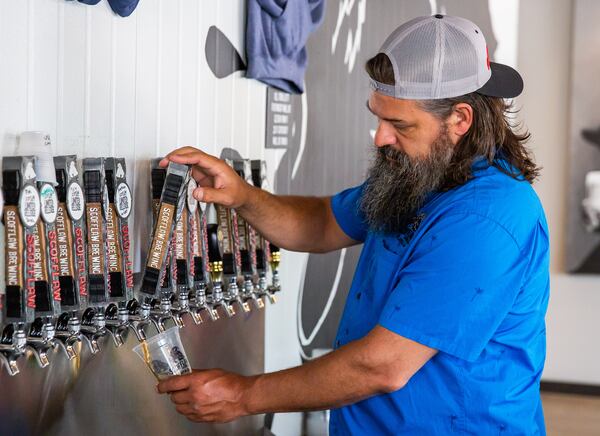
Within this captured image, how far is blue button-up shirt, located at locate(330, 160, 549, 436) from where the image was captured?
1.84m

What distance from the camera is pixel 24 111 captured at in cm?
174

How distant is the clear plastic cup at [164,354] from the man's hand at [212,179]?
0.46 m

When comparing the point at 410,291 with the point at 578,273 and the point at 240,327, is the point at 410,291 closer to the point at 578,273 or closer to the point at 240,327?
the point at 240,327

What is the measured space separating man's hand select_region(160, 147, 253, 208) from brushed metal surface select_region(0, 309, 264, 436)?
1.28 feet

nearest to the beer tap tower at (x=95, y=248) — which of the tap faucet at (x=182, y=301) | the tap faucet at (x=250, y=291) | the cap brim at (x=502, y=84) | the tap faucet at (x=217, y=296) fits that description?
the tap faucet at (x=182, y=301)

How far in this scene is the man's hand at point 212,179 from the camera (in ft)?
6.97

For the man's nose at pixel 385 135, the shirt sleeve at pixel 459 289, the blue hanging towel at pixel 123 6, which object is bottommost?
the shirt sleeve at pixel 459 289

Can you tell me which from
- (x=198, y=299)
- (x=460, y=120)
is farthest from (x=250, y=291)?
(x=460, y=120)

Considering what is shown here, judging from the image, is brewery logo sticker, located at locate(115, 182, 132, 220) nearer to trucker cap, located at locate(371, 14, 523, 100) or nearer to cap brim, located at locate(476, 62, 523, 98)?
trucker cap, located at locate(371, 14, 523, 100)

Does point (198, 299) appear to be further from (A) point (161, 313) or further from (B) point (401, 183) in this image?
(B) point (401, 183)

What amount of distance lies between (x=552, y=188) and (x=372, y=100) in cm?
466

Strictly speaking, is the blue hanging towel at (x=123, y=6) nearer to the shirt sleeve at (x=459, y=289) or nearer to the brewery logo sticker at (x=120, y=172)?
the brewery logo sticker at (x=120, y=172)

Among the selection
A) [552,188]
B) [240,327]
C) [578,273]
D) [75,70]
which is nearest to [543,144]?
[552,188]

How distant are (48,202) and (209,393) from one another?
53 centimetres
